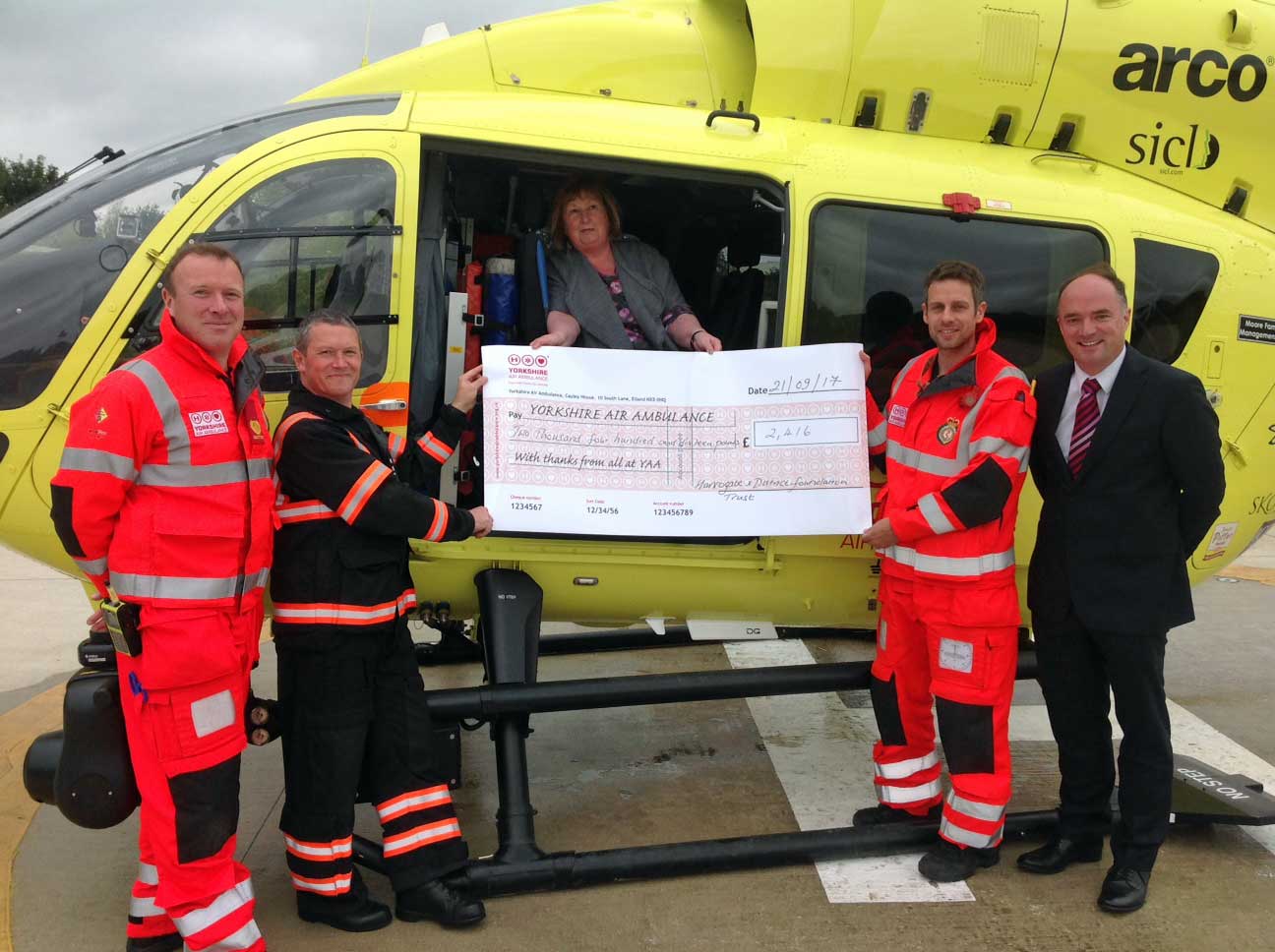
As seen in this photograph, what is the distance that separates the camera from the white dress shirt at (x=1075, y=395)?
297 centimetres

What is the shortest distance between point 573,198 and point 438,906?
2.40m

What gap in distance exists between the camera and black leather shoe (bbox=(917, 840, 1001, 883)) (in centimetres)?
Answer: 318

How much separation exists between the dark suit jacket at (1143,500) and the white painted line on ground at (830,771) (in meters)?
1.04

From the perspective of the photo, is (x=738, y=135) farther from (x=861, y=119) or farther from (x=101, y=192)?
(x=101, y=192)

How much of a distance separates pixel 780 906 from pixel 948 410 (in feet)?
5.42

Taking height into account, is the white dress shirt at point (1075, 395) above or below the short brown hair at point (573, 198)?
below

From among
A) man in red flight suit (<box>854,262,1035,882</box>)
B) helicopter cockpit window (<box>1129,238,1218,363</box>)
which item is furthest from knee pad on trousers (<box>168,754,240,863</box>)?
helicopter cockpit window (<box>1129,238,1218,363</box>)

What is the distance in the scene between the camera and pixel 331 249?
10.3 ft

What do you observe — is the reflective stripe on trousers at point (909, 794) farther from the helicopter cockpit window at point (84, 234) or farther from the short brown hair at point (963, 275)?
the helicopter cockpit window at point (84, 234)

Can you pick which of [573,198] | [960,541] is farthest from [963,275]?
[573,198]

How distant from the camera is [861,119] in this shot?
368 centimetres

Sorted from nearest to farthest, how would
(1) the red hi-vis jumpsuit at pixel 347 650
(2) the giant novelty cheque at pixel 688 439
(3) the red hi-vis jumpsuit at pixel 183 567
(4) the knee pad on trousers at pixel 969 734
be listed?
(3) the red hi-vis jumpsuit at pixel 183 567, (1) the red hi-vis jumpsuit at pixel 347 650, (4) the knee pad on trousers at pixel 969 734, (2) the giant novelty cheque at pixel 688 439

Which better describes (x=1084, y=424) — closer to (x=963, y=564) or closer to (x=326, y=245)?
(x=963, y=564)

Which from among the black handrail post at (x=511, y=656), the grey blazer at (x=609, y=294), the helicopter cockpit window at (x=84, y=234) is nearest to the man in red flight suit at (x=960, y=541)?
the grey blazer at (x=609, y=294)
